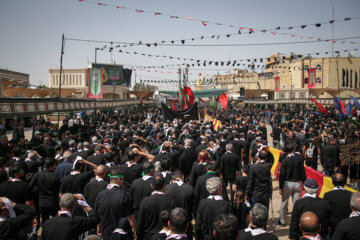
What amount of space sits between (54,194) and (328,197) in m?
4.96

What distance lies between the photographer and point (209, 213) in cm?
397

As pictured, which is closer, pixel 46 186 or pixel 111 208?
pixel 111 208

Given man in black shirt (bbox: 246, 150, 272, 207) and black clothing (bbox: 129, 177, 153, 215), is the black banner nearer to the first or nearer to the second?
man in black shirt (bbox: 246, 150, 272, 207)

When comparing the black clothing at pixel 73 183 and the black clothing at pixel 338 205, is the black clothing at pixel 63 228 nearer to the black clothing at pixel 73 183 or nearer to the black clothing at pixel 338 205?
the black clothing at pixel 73 183

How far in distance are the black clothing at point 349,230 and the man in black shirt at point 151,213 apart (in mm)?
2205

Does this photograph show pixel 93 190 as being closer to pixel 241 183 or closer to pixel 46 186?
pixel 46 186

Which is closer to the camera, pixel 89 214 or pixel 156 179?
pixel 89 214

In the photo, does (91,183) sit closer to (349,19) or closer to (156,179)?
(156,179)

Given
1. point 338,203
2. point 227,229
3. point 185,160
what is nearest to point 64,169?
point 185,160

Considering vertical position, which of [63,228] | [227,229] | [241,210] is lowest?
[241,210]

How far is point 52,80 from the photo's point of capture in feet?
192

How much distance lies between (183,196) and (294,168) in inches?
123

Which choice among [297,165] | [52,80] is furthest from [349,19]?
[52,80]

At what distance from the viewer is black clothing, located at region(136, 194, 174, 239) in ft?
12.8
